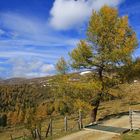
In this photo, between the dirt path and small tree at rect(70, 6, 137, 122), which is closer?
the dirt path

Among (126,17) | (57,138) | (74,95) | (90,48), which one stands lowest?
(57,138)

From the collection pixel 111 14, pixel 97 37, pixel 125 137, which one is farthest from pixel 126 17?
pixel 125 137

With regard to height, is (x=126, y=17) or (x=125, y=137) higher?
(x=126, y=17)

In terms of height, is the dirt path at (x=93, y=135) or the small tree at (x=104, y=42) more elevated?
the small tree at (x=104, y=42)

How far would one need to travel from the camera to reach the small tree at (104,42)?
26250 mm

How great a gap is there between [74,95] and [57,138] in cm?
614

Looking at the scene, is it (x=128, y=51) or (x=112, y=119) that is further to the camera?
(x=112, y=119)

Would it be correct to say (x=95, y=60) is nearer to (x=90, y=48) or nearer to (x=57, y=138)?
(x=90, y=48)

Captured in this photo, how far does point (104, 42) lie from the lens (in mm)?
26609

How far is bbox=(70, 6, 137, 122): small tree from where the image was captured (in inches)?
1033

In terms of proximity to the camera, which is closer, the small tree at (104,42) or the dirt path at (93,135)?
the dirt path at (93,135)

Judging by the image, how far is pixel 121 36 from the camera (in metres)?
26.2

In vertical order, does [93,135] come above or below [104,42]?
below

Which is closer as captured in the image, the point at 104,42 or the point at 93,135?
the point at 93,135
